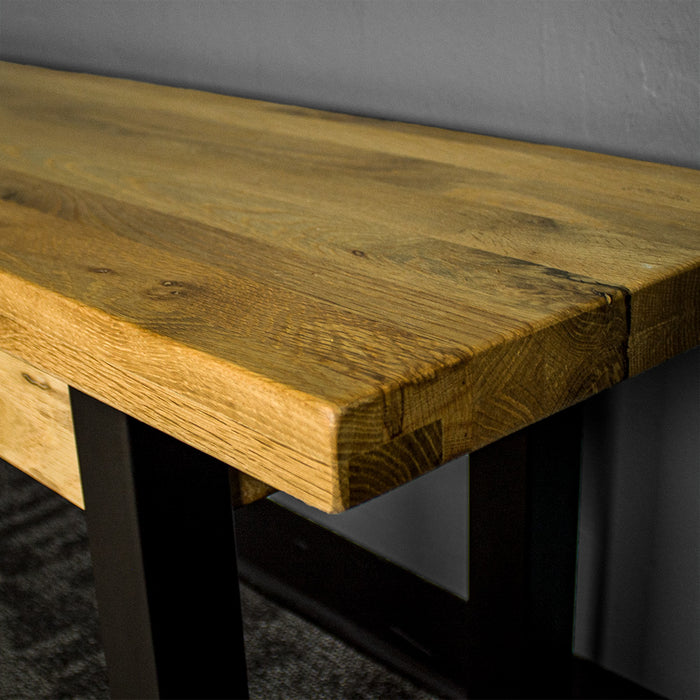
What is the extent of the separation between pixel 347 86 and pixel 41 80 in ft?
1.36

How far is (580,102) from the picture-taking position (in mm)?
761

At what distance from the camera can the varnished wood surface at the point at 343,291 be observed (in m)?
0.37

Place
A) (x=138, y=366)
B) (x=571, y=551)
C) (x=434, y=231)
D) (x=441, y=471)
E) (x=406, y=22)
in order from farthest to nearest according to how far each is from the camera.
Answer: (x=441, y=471) → (x=406, y=22) → (x=571, y=551) → (x=434, y=231) → (x=138, y=366)

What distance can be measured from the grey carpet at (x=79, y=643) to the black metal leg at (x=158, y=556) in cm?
56

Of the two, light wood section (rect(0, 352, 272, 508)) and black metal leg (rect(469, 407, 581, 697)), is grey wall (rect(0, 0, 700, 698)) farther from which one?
light wood section (rect(0, 352, 272, 508))

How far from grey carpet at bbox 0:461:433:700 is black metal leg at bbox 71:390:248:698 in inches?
22.2

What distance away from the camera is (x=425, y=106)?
0.88 m

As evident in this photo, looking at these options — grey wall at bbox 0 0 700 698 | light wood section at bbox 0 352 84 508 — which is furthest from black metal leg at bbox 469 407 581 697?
light wood section at bbox 0 352 84 508

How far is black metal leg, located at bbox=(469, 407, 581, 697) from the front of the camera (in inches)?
26.2

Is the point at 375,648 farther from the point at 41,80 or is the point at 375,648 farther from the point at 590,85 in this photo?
the point at 41,80

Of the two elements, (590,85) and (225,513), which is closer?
(225,513)

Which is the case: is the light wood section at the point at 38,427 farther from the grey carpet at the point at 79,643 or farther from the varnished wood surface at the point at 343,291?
the grey carpet at the point at 79,643

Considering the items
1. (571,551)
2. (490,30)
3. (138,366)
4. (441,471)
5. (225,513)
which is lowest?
(441,471)

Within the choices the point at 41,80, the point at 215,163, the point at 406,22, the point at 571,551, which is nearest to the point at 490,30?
the point at 406,22
